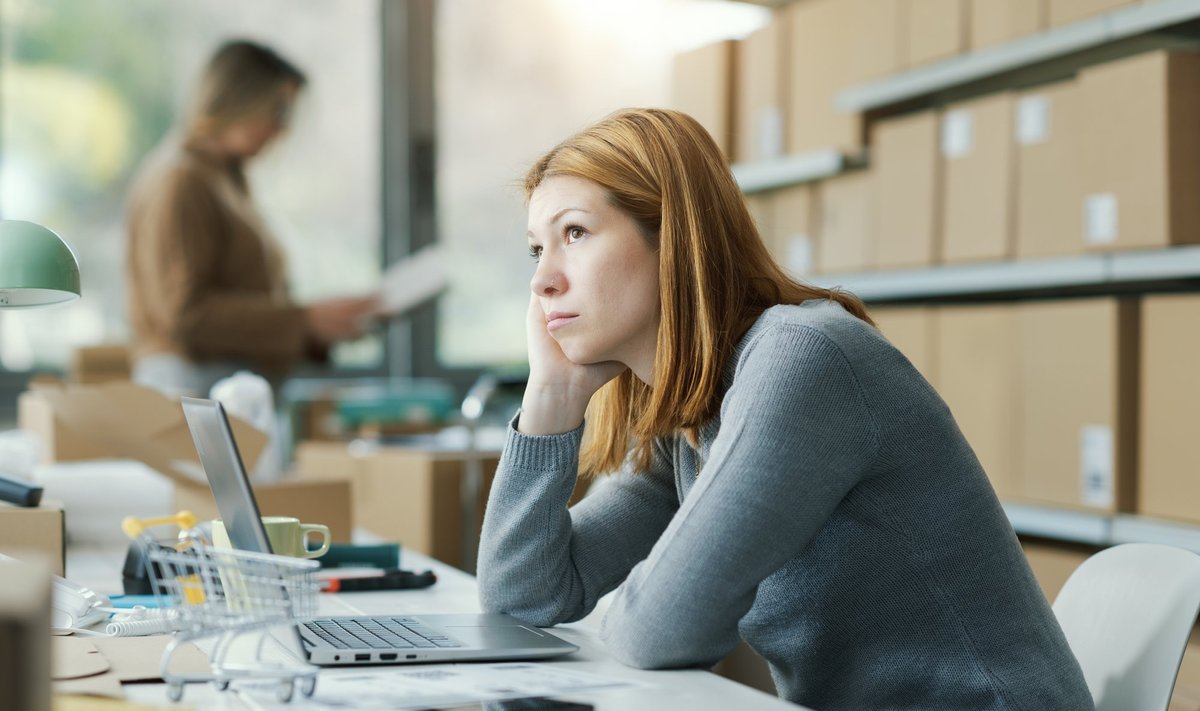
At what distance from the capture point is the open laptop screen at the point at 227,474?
3.02 ft

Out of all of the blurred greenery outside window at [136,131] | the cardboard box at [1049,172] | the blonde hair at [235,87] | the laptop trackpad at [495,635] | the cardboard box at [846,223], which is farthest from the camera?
the blurred greenery outside window at [136,131]

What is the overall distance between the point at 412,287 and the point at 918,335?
145cm

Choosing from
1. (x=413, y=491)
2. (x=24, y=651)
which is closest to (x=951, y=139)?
(x=413, y=491)

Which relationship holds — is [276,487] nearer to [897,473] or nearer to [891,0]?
[897,473]

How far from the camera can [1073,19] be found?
2236 mm

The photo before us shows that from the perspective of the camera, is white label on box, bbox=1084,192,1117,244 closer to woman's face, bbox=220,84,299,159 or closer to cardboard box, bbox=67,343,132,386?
woman's face, bbox=220,84,299,159

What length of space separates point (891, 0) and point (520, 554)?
186cm

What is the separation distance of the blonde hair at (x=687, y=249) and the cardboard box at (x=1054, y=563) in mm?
Result: 1233

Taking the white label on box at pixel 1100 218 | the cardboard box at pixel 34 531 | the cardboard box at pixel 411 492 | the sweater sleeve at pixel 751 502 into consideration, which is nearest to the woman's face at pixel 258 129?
the cardboard box at pixel 411 492

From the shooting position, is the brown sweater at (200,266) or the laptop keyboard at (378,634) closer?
the laptop keyboard at (378,634)

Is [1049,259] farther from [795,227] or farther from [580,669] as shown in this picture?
[580,669]

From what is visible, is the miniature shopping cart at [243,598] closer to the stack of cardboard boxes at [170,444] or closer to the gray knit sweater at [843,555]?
the gray knit sweater at [843,555]

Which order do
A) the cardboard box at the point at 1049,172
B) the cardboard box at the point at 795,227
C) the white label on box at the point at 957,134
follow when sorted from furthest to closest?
the cardboard box at the point at 795,227 → the white label on box at the point at 957,134 → the cardboard box at the point at 1049,172

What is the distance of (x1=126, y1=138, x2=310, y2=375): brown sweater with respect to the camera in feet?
9.91
